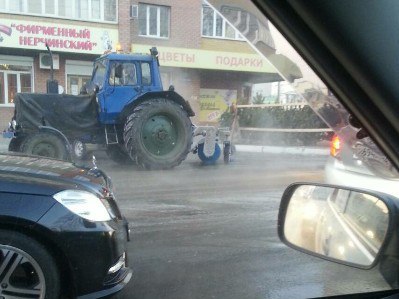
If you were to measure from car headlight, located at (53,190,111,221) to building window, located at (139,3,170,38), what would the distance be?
2.24 meters

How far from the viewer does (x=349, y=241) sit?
1811 mm

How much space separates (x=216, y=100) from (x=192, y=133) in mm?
1590

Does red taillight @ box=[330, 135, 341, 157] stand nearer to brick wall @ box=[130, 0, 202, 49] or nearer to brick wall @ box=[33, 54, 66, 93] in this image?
brick wall @ box=[130, 0, 202, 49]

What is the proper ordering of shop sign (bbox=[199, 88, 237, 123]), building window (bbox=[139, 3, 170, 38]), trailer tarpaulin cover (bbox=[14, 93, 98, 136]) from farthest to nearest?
trailer tarpaulin cover (bbox=[14, 93, 98, 136]), shop sign (bbox=[199, 88, 237, 123]), building window (bbox=[139, 3, 170, 38])

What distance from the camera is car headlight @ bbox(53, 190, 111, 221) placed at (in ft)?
8.86

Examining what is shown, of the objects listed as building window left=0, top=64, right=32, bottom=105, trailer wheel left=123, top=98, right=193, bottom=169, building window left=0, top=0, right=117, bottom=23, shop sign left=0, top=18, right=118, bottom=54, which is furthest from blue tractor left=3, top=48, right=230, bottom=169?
building window left=0, top=0, right=117, bottom=23

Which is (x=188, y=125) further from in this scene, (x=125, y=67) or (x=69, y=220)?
(x=69, y=220)

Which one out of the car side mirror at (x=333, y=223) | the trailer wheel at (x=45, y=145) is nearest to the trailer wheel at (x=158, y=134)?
the trailer wheel at (x=45, y=145)

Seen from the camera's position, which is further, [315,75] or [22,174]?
[22,174]

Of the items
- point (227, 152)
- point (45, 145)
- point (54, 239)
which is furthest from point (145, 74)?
point (54, 239)

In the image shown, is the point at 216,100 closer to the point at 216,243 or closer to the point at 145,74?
the point at 145,74

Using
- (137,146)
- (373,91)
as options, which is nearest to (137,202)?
(137,146)

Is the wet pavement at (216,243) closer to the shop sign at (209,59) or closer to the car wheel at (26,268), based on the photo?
the car wheel at (26,268)

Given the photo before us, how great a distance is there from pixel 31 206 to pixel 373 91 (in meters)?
1.92
